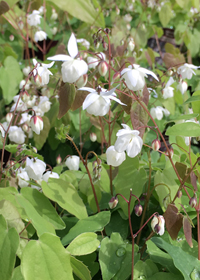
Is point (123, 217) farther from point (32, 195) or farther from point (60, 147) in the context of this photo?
point (60, 147)


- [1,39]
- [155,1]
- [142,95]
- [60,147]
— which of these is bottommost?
[60,147]

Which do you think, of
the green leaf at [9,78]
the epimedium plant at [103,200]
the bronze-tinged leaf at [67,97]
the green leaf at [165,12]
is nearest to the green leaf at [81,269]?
the epimedium plant at [103,200]

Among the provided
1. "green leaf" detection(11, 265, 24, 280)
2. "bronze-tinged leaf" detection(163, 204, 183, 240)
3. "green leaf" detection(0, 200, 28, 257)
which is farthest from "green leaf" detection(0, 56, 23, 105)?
"bronze-tinged leaf" detection(163, 204, 183, 240)

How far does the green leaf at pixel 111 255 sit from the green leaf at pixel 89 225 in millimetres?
51

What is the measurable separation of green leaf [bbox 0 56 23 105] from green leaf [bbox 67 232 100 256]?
1231mm

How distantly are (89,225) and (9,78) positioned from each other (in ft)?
A: 4.05

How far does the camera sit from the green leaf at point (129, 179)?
91 centimetres

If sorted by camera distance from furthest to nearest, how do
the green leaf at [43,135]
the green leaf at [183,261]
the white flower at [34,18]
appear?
the white flower at [34,18] → the green leaf at [43,135] → the green leaf at [183,261]

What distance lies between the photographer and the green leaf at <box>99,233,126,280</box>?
0.76 m

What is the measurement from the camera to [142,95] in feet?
2.74

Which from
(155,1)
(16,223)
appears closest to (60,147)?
(16,223)

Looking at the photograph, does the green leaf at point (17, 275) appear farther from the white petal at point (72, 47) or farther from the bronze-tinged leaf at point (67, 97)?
the white petal at point (72, 47)

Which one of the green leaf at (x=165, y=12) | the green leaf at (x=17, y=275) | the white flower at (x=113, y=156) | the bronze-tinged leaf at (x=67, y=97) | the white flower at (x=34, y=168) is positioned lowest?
the green leaf at (x=17, y=275)

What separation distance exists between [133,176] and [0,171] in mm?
451
